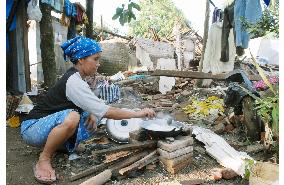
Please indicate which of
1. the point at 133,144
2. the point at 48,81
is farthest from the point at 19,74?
the point at 133,144

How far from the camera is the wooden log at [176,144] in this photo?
372cm

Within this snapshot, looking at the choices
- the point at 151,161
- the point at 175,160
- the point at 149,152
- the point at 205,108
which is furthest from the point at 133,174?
the point at 205,108

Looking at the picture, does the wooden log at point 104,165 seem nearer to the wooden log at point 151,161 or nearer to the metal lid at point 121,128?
the wooden log at point 151,161

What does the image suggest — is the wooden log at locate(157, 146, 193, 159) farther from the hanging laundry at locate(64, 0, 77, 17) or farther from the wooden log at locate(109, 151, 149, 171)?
the hanging laundry at locate(64, 0, 77, 17)

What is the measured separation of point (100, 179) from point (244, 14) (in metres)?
4.76

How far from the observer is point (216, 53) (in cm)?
862

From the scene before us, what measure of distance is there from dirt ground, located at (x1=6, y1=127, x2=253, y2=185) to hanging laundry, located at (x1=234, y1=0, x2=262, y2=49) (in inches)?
123

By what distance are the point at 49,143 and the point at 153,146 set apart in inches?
48.8

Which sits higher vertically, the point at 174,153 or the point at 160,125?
the point at 160,125

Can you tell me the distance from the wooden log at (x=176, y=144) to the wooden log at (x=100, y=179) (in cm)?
68

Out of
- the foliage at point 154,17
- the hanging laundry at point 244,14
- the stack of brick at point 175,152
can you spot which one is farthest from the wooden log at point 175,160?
the foliage at point 154,17

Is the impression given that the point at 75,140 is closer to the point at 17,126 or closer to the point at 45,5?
the point at 17,126

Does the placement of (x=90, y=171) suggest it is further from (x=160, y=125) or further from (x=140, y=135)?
(x=160, y=125)

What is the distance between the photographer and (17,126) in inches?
223
